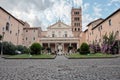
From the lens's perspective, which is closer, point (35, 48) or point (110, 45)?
point (110, 45)

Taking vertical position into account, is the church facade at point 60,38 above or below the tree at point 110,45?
above

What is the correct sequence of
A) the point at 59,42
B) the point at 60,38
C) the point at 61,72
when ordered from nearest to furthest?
the point at 61,72 < the point at 59,42 < the point at 60,38

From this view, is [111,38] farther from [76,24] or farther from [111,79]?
[76,24]

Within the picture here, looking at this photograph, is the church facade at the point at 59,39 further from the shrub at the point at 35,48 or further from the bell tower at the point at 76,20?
the shrub at the point at 35,48

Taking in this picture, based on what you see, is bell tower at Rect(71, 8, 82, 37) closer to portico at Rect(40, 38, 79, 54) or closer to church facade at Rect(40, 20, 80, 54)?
church facade at Rect(40, 20, 80, 54)

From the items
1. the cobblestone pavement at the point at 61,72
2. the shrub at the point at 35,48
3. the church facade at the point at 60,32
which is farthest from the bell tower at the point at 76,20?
the cobblestone pavement at the point at 61,72

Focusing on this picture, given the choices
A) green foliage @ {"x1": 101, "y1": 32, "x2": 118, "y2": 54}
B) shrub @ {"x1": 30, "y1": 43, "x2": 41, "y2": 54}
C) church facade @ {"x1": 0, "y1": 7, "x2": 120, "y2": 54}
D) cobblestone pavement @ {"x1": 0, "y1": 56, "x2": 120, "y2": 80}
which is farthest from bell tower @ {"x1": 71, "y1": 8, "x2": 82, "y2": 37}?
cobblestone pavement @ {"x1": 0, "y1": 56, "x2": 120, "y2": 80}

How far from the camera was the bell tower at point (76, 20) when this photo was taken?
89350 mm

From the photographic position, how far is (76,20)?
90.6m

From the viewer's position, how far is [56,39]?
69.8m

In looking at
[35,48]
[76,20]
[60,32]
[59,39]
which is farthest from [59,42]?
[35,48]

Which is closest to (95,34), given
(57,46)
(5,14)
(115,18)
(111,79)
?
(115,18)

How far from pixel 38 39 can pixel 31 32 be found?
13.2 ft

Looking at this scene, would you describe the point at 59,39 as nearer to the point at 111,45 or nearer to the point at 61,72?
the point at 111,45
